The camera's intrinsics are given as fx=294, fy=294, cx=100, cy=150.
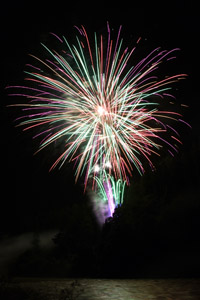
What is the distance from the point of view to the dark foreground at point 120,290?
575cm

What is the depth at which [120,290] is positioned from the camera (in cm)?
646

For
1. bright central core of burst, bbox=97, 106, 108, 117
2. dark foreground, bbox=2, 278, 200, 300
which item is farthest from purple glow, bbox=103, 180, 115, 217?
dark foreground, bbox=2, 278, 200, 300

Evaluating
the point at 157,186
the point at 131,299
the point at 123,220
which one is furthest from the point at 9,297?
the point at 157,186

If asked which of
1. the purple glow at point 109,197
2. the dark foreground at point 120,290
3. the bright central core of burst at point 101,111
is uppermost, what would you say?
the bright central core of burst at point 101,111

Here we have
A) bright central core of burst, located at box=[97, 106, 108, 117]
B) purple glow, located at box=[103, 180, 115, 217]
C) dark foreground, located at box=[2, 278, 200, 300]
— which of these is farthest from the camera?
purple glow, located at box=[103, 180, 115, 217]

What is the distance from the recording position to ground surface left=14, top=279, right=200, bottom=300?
228 inches

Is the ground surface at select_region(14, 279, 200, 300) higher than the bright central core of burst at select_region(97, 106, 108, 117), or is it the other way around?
the bright central core of burst at select_region(97, 106, 108, 117)

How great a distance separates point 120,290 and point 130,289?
22 centimetres

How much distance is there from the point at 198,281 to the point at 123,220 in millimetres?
4626

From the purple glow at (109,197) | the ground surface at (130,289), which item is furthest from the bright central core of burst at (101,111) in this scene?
the ground surface at (130,289)

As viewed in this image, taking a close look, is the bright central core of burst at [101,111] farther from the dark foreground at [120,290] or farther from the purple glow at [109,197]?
the dark foreground at [120,290]

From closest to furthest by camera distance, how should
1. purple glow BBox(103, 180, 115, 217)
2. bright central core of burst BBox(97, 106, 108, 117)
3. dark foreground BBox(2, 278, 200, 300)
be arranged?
dark foreground BBox(2, 278, 200, 300) → bright central core of burst BBox(97, 106, 108, 117) → purple glow BBox(103, 180, 115, 217)

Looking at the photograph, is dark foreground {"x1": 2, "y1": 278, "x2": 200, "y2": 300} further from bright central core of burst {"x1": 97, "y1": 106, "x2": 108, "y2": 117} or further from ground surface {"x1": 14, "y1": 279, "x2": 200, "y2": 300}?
bright central core of burst {"x1": 97, "y1": 106, "x2": 108, "y2": 117}

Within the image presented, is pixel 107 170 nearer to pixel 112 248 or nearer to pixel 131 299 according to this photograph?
pixel 112 248
